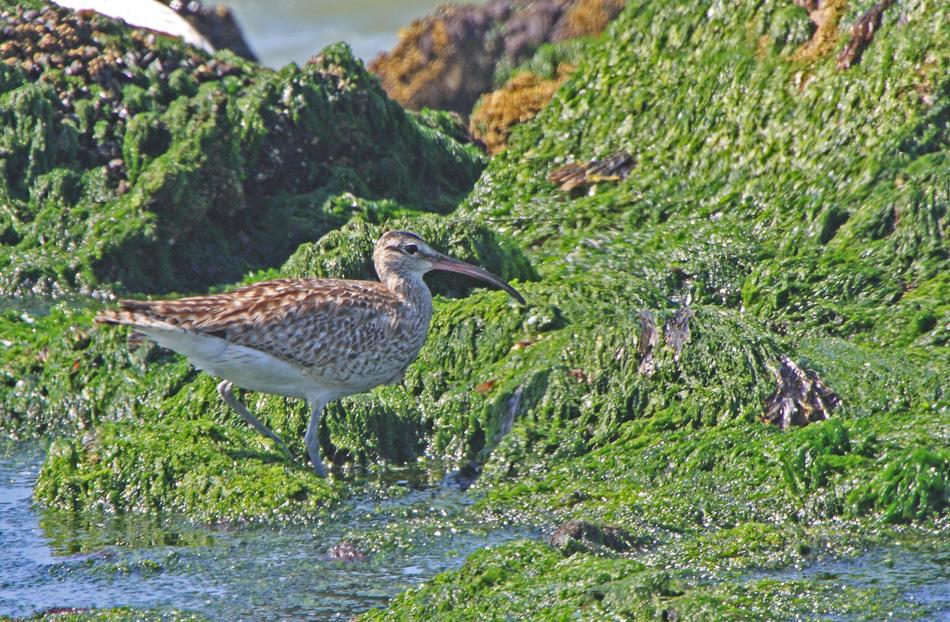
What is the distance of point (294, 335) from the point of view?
18.2 ft

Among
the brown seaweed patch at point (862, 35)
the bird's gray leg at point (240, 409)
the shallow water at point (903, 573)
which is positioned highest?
the brown seaweed patch at point (862, 35)

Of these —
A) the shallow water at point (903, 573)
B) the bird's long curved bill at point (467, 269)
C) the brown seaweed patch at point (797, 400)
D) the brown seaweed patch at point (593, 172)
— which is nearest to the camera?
the shallow water at point (903, 573)

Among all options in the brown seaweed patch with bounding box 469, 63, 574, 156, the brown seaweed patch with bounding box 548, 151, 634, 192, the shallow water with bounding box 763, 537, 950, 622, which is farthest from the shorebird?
the brown seaweed patch with bounding box 469, 63, 574, 156

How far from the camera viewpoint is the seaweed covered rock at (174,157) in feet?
26.7

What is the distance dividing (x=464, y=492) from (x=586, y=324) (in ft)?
4.44

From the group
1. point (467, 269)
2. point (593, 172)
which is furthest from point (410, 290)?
point (593, 172)

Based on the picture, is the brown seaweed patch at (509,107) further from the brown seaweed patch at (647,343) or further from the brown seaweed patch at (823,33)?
the brown seaweed patch at (647,343)

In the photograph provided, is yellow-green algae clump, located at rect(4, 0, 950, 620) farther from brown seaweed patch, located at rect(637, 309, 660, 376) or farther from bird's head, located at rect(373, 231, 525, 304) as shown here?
bird's head, located at rect(373, 231, 525, 304)

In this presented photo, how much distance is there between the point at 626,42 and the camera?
9.38 meters

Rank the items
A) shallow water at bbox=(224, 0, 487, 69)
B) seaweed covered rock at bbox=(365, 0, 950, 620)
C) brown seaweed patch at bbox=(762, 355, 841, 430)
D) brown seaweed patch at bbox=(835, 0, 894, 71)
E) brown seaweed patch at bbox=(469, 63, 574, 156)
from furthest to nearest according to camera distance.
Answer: shallow water at bbox=(224, 0, 487, 69) < brown seaweed patch at bbox=(469, 63, 574, 156) < brown seaweed patch at bbox=(835, 0, 894, 71) < brown seaweed patch at bbox=(762, 355, 841, 430) < seaweed covered rock at bbox=(365, 0, 950, 620)

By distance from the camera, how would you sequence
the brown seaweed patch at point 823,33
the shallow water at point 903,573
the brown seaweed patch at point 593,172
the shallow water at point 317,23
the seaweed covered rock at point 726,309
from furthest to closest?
the shallow water at point 317,23, the brown seaweed patch at point 593,172, the brown seaweed patch at point 823,33, the seaweed covered rock at point 726,309, the shallow water at point 903,573

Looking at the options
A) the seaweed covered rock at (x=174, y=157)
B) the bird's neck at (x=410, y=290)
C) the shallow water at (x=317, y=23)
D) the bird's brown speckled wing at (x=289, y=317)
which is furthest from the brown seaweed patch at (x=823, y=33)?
the shallow water at (x=317, y=23)

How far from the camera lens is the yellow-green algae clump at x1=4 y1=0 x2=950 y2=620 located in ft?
14.2

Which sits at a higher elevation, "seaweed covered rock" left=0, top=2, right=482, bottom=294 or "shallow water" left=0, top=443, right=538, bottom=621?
→ "seaweed covered rock" left=0, top=2, right=482, bottom=294
